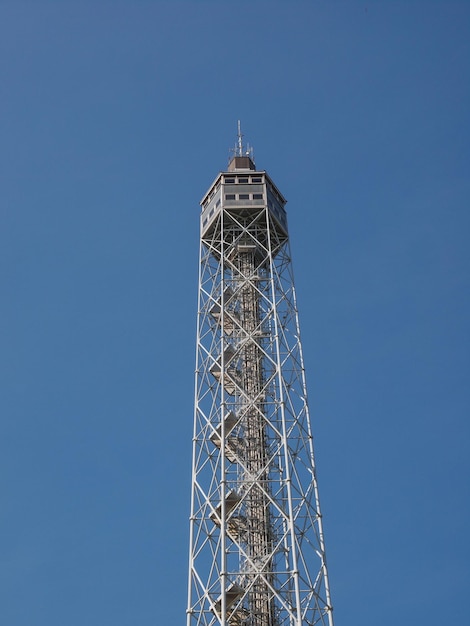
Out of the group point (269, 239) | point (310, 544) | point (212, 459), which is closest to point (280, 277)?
point (269, 239)

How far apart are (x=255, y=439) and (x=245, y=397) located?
90.1 inches

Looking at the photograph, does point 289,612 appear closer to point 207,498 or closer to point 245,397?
point 207,498

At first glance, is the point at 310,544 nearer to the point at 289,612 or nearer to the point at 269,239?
the point at 289,612

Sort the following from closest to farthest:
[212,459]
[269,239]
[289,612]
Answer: [289,612], [212,459], [269,239]

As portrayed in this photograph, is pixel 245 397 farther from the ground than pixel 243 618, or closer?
farther from the ground

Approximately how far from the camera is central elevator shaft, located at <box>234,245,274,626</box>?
4631 cm

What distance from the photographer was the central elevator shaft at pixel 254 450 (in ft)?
152

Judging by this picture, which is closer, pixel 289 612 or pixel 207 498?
pixel 289 612

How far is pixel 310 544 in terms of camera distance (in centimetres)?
4716

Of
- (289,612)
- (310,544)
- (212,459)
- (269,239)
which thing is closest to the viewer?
(289,612)

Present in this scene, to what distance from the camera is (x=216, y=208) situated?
5834 centimetres

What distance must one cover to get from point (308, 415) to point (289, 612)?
11.1 meters

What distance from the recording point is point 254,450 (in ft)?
166

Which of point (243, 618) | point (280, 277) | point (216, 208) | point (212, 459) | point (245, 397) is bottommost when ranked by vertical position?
point (243, 618)
